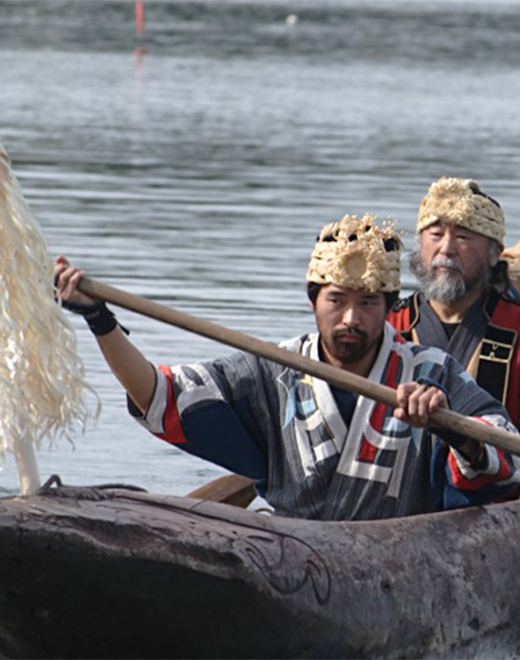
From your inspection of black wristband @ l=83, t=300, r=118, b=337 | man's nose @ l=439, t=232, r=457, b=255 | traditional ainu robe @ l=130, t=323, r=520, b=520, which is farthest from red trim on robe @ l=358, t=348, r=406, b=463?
man's nose @ l=439, t=232, r=457, b=255

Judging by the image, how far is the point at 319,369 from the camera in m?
7.57

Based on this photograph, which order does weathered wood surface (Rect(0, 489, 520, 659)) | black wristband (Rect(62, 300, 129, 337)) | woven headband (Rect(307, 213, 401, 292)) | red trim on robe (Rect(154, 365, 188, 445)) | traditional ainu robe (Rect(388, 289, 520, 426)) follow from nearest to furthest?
weathered wood surface (Rect(0, 489, 520, 659)) → black wristband (Rect(62, 300, 129, 337)) → woven headband (Rect(307, 213, 401, 292)) → red trim on robe (Rect(154, 365, 188, 445)) → traditional ainu robe (Rect(388, 289, 520, 426))

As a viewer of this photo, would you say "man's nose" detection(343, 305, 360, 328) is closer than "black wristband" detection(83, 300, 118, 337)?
No

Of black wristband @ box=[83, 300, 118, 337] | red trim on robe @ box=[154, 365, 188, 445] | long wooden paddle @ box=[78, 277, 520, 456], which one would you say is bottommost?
red trim on robe @ box=[154, 365, 188, 445]

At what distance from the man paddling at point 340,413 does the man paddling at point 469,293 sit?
3.42 feet

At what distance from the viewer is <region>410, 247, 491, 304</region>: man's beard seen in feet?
29.9

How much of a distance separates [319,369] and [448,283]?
165 centimetres

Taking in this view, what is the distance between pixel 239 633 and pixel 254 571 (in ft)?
0.71

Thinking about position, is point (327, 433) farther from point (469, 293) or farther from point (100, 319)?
point (469, 293)

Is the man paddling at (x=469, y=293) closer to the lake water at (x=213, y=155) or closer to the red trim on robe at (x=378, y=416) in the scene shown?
the lake water at (x=213, y=155)

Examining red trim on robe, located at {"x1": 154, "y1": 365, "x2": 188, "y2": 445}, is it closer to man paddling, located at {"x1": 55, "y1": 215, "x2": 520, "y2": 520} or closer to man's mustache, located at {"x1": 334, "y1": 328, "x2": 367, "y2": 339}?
man paddling, located at {"x1": 55, "y1": 215, "x2": 520, "y2": 520}

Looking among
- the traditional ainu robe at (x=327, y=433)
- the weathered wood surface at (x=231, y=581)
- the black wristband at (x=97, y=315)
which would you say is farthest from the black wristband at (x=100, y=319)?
the weathered wood surface at (x=231, y=581)

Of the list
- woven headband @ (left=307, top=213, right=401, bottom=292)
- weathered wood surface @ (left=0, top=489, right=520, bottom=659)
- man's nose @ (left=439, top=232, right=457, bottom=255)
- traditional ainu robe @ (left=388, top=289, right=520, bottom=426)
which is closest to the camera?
weathered wood surface @ (left=0, top=489, right=520, bottom=659)

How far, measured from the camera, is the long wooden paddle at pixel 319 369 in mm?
7480
